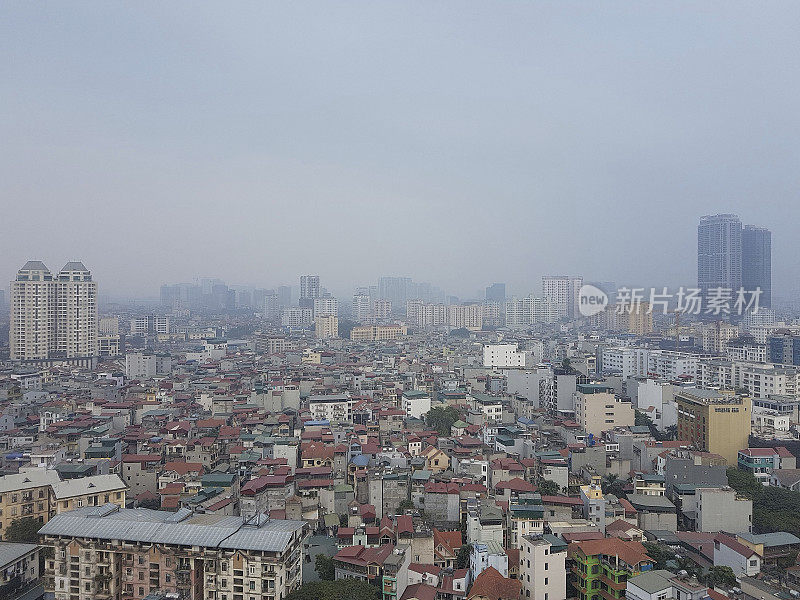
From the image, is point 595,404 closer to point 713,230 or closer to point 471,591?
point 471,591

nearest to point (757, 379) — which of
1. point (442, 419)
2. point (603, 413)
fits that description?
point (603, 413)

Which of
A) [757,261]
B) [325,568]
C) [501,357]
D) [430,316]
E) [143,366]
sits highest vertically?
[757,261]

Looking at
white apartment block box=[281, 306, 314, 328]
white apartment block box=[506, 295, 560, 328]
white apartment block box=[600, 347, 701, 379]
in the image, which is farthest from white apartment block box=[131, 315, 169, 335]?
white apartment block box=[600, 347, 701, 379]

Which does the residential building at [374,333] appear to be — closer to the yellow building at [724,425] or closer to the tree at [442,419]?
the tree at [442,419]

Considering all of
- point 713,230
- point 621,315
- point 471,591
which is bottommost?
point 471,591

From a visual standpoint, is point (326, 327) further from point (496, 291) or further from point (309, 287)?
point (496, 291)

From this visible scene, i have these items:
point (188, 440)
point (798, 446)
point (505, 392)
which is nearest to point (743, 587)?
point (798, 446)

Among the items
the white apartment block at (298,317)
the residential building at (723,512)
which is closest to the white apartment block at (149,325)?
the white apartment block at (298,317)
